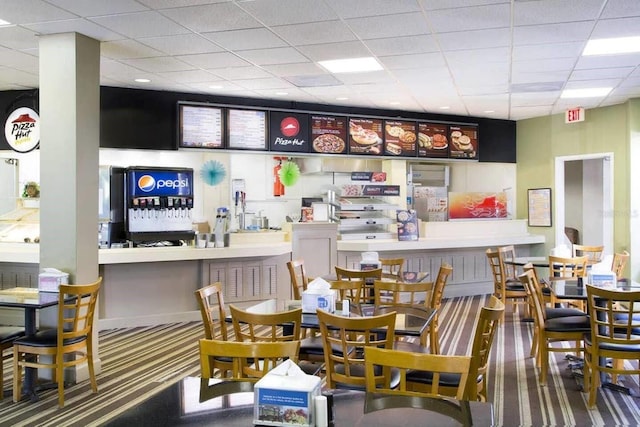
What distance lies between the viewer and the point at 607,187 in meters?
8.71

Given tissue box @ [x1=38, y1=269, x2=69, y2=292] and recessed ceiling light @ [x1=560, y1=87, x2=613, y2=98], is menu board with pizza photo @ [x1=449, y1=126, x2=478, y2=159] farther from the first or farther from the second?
tissue box @ [x1=38, y1=269, x2=69, y2=292]

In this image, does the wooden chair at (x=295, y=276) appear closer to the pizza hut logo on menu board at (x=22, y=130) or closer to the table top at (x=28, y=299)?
the table top at (x=28, y=299)

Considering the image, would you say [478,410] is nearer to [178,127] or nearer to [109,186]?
Answer: [178,127]

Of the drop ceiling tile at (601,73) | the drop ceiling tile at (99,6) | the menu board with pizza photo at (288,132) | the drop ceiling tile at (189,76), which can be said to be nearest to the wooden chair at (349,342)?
the drop ceiling tile at (99,6)

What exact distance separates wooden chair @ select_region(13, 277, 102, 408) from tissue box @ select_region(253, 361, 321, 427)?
9.75ft

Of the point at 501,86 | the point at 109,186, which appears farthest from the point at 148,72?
the point at 501,86

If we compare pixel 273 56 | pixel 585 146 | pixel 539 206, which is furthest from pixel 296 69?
pixel 539 206

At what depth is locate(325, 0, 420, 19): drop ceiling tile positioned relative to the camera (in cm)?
418

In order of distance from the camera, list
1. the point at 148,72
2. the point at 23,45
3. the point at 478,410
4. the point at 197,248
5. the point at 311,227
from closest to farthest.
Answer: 1. the point at 478,410
2. the point at 23,45
3. the point at 148,72
4. the point at 197,248
5. the point at 311,227

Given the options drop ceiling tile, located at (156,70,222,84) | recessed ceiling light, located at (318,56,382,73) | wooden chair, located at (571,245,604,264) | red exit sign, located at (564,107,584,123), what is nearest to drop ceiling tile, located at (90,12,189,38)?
drop ceiling tile, located at (156,70,222,84)

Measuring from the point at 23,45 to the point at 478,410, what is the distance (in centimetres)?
534

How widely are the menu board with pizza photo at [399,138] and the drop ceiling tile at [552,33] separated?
3.69 metres

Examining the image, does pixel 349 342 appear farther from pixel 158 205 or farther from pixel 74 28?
pixel 158 205

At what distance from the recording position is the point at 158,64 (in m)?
6.02
